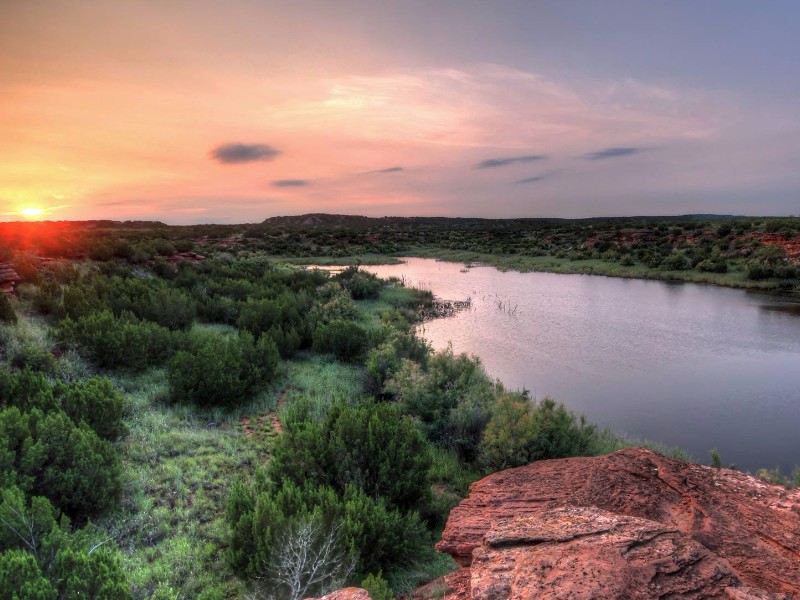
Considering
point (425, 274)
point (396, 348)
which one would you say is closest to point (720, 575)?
point (396, 348)

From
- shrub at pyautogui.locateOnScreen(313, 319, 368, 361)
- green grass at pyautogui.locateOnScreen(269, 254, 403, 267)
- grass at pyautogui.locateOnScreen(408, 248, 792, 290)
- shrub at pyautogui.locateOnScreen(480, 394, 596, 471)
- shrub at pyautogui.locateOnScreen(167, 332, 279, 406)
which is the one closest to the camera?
shrub at pyautogui.locateOnScreen(480, 394, 596, 471)

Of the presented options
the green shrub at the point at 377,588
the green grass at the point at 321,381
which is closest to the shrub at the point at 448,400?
the green grass at the point at 321,381

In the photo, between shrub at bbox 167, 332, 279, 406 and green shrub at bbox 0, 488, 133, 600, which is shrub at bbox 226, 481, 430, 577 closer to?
green shrub at bbox 0, 488, 133, 600

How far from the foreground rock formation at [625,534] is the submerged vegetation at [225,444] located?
3.18 ft

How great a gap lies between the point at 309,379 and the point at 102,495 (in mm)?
5295

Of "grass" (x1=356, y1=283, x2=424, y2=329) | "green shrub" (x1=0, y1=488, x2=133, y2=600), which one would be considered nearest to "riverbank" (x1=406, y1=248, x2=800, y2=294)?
"grass" (x1=356, y1=283, x2=424, y2=329)

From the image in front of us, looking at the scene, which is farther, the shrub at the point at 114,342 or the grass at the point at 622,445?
the shrub at the point at 114,342

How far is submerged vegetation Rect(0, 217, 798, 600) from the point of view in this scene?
3951 mm

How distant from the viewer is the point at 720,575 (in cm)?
274

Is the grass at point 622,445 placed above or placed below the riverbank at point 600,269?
below

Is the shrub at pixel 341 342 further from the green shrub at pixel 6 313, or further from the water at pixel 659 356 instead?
the green shrub at pixel 6 313

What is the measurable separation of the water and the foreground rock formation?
4.15 m

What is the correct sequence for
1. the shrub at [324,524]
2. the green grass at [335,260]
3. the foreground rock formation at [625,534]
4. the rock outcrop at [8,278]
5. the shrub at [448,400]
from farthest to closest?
the green grass at [335,260] < the rock outcrop at [8,278] < the shrub at [448,400] < the shrub at [324,524] < the foreground rock formation at [625,534]

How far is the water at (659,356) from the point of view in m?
8.70
